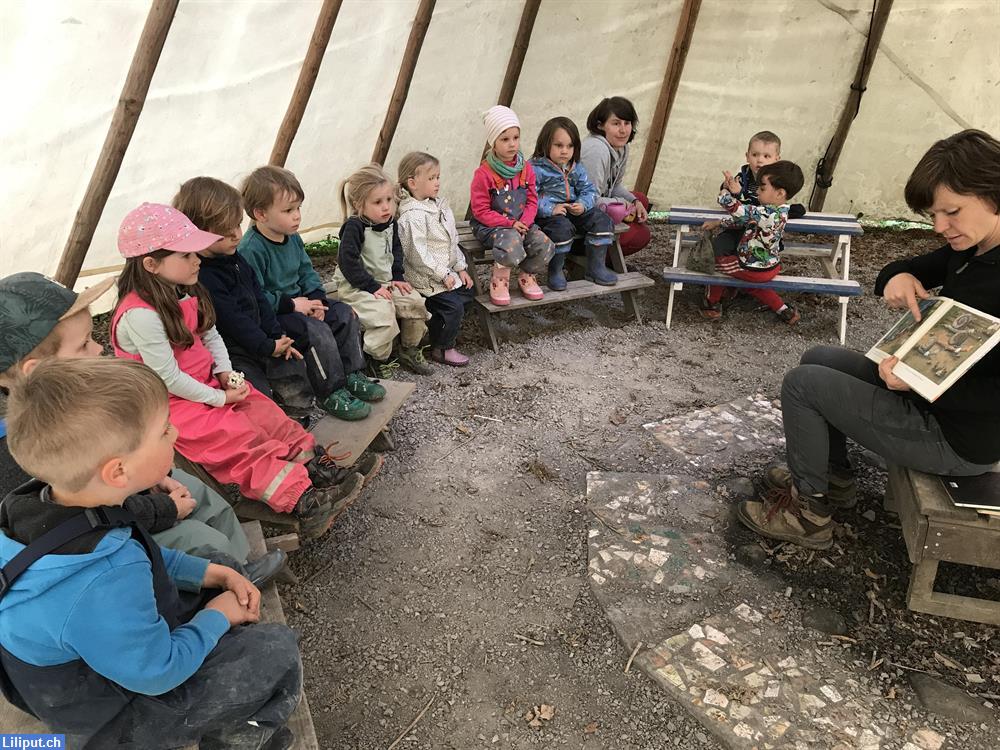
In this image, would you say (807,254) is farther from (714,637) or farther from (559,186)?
(714,637)

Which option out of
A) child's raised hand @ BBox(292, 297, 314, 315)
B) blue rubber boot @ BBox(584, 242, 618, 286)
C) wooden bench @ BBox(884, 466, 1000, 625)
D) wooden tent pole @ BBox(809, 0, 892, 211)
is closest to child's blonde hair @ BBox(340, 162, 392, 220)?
child's raised hand @ BBox(292, 297, 314, 315)

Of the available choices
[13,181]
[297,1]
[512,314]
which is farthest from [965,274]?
[13,181]

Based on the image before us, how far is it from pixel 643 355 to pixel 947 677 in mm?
2852

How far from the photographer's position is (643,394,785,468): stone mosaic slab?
12.2 ft

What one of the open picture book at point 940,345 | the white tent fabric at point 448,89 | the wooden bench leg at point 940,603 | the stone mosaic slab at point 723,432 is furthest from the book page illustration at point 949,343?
the white tent fabric at point 448,89

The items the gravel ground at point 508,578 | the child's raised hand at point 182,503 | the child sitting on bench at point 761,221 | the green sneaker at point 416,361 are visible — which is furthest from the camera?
the child sitting on bench at point 761,221

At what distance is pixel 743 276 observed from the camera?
5.15m

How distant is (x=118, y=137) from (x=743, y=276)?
4182 millimetres

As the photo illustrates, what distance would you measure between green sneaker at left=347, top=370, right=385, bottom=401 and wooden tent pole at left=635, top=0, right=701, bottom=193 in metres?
4.85

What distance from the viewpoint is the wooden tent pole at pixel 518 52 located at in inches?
241

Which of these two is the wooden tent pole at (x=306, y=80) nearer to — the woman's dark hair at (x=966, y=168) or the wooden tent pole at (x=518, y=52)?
the wooden tent pole at (x=518, y=52)

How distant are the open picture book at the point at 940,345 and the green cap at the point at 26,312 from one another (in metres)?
2.85

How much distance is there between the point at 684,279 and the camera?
17.2ft

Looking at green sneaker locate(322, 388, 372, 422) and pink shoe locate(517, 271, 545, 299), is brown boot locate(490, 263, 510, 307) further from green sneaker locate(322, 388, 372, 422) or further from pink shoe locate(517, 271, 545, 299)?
green sneaker locate(322, 388, 372, 422)
